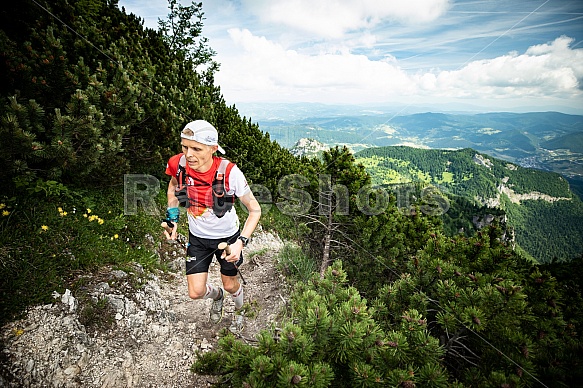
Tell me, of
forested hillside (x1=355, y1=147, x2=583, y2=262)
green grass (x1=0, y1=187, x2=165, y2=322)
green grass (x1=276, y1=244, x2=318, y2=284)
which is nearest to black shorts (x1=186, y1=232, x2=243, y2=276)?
green grass (x1=0, y1=187, x2=165, y2=322)

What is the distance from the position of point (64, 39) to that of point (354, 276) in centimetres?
803

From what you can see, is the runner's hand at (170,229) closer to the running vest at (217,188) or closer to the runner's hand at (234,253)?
the running vest at (217,188)

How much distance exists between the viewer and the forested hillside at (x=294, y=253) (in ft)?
7.27

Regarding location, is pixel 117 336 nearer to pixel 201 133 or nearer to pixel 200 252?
pixel 200 252

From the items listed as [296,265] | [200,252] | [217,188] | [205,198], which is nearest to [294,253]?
[296,265]

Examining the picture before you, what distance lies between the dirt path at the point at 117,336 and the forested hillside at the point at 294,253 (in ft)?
0.37

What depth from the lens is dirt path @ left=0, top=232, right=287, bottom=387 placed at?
3.30 meters

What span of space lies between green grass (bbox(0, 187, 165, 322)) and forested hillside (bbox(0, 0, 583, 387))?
0.02 metres

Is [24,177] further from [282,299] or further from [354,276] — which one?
[354,276]

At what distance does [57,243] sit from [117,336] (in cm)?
186

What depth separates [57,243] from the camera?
178 inches

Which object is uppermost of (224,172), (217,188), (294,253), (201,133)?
(201,133)

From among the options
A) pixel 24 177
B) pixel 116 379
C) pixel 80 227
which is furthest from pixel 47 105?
pixel 116 379

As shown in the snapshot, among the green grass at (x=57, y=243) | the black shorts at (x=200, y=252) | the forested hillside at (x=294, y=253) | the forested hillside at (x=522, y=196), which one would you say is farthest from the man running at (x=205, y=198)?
the forested hillside at (x=522, y=196)
